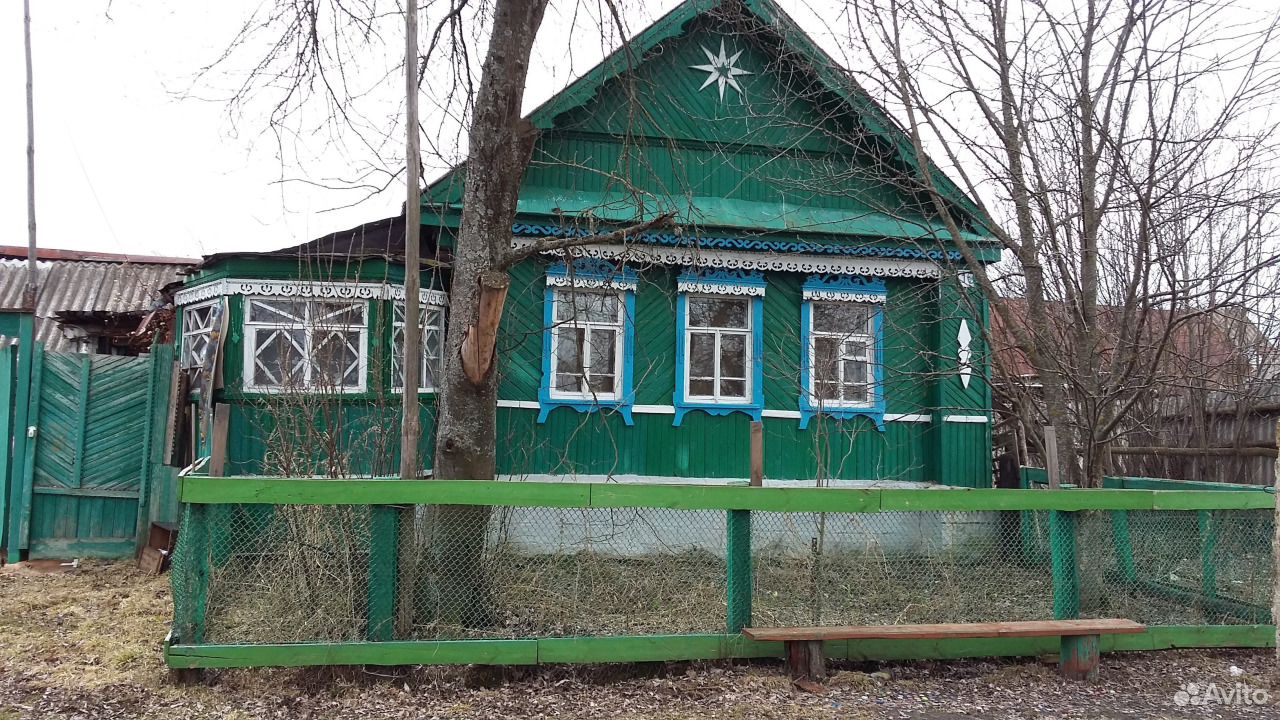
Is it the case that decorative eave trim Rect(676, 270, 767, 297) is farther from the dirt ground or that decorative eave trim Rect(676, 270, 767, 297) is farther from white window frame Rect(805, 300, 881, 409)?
the dirt ground

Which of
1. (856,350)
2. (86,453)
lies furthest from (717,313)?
(86,453)

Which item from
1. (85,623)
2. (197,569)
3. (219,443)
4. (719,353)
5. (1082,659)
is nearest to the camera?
(197,569)

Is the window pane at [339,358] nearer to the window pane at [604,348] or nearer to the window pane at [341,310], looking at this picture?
the window pane at [341,310]

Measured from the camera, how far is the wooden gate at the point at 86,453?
816 cm

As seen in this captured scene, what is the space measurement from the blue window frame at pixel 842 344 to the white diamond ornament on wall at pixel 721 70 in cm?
255

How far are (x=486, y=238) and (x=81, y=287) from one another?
13.7 m

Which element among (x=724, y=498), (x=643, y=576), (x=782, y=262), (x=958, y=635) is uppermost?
(x=782, y=262)

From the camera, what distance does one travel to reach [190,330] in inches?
361

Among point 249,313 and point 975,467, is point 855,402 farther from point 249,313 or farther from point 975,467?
point 249,313

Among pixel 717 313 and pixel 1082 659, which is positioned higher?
pixel 717 313

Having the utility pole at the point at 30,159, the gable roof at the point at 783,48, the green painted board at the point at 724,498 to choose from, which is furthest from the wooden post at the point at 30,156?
the green painted board at the point at 724,498

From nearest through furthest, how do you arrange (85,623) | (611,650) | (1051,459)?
(611,650) → (1051,459) → (85,623)

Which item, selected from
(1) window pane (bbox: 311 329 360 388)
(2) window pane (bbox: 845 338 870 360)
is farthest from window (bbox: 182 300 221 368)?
(2) window pane (bbox: 845 338 870 360)

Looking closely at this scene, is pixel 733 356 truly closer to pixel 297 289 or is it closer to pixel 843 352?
pixel 843 352
